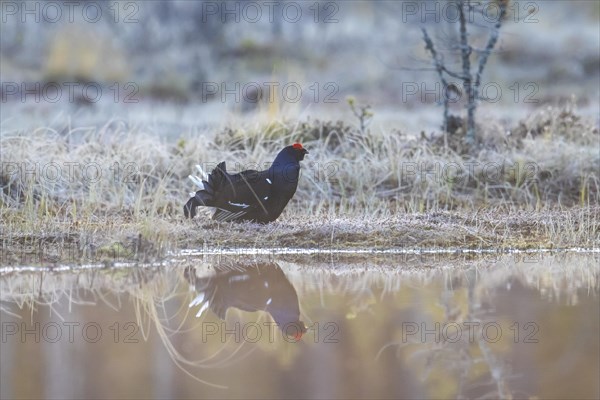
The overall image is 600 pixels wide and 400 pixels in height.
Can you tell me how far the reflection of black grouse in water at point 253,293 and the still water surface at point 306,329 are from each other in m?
0.01

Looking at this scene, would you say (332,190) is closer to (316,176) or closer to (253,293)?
(316,176)

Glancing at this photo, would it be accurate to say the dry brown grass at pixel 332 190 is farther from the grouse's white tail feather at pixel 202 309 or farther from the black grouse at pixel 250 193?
the grouse's white tail feather at pixel 202 309

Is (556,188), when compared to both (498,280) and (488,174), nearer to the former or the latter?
(488,174)

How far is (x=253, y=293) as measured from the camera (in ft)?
20.5

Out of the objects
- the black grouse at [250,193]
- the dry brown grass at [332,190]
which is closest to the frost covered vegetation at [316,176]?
the dry brown grass at [332,190]

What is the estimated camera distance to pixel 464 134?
39.4ft

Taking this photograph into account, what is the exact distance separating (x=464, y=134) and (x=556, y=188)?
1.60 meters

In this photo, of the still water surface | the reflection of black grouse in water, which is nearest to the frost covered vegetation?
the still water surface

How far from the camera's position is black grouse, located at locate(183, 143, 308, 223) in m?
8.14

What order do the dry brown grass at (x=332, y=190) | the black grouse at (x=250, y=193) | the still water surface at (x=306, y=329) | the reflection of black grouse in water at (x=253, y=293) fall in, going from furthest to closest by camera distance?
the black grouse at (x=250, y=193)
the dry brown grass at (x=332, y=190)
the reflection of black grouse in water at (x=253, y=293)
the still water surface at (x=306, y=329)

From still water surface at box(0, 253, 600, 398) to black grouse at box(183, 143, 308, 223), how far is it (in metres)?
0.83

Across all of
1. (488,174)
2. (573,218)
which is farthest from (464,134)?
(573,218)

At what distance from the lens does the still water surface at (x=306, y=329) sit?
438 centimetres

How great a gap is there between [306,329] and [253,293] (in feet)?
3.09
